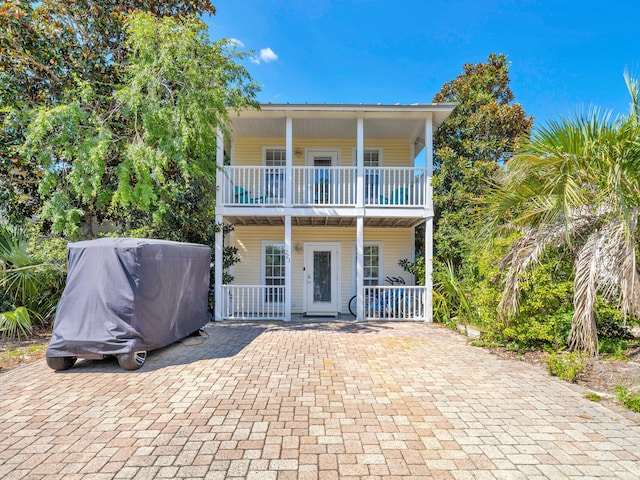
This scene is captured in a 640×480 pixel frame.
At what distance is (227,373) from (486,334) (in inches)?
193

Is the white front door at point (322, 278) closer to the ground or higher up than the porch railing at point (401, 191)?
closer to the ground

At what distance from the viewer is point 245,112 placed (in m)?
8.14

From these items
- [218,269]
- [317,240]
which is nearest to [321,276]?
[317,240]

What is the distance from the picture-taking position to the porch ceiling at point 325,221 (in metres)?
8.86

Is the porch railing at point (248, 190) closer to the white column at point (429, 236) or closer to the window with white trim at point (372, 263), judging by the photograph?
the window with white trim at point (372, 263)

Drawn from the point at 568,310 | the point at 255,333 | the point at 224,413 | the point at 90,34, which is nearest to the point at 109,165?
the point at 90,34

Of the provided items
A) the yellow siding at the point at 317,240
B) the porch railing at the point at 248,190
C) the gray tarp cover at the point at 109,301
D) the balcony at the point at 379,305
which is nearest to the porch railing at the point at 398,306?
the balcony at the point at 379,305

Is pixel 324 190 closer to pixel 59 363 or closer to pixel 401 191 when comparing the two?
pixel 401 191

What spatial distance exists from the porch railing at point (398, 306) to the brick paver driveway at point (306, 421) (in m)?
3.23

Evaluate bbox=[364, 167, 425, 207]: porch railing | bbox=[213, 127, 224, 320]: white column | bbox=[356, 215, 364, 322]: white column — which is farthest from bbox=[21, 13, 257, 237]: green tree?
bbox=[364, 167, 425, 207]: porch railing

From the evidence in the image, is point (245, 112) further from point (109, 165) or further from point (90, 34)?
point (90, 34)

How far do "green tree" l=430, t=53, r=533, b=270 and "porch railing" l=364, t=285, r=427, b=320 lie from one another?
120 centimetres

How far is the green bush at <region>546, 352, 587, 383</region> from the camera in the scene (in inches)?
165

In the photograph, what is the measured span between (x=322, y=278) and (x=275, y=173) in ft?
11.6
